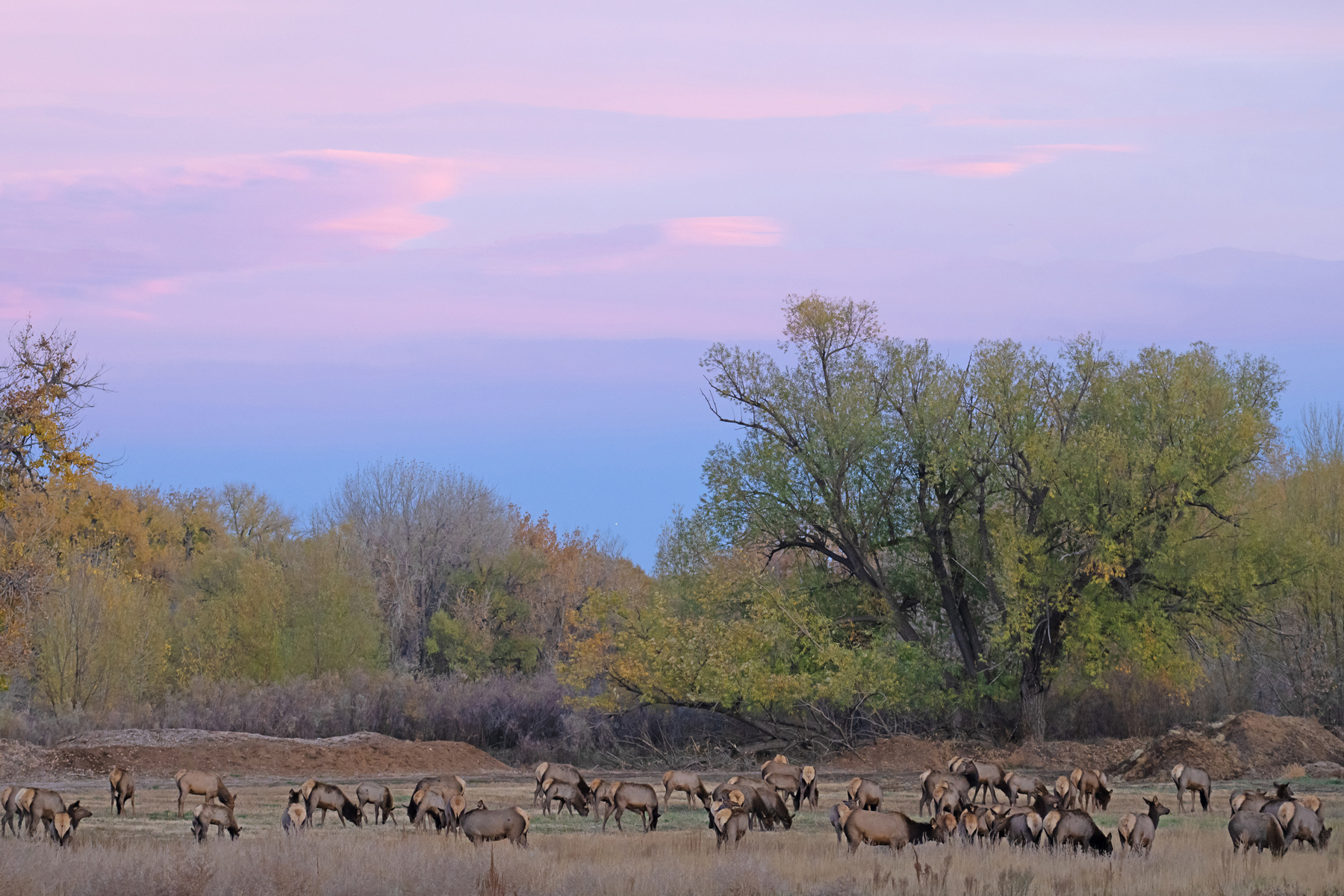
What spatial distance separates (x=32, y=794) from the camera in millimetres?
19609

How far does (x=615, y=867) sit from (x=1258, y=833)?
930cm

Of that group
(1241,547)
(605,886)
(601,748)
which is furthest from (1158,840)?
(601,748)

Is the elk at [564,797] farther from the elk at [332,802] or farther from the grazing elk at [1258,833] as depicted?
the grazing elk at [1258,833]

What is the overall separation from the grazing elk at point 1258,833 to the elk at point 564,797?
448 inches

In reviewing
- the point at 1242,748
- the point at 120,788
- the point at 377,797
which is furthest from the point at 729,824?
the point at 1242,748

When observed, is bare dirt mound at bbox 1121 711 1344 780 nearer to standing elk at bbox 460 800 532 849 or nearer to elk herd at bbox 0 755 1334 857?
elk herd at bbox 0 755 1334 857

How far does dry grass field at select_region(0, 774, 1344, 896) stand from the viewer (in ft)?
47.3

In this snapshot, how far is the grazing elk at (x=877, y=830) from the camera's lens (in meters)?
18.2

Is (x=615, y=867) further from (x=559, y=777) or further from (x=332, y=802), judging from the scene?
(x=559, y=777)

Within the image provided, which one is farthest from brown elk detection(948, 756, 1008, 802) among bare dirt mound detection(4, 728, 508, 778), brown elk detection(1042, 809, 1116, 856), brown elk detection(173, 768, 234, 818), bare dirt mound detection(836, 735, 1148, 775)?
bare dirt mound detection(4, 728, 508, 778)

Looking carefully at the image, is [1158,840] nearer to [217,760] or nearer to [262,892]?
[262,892]

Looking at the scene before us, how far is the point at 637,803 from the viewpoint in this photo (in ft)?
70.0

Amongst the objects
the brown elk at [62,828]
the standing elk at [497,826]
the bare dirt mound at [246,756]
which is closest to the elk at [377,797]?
the standing elk at [497,826]

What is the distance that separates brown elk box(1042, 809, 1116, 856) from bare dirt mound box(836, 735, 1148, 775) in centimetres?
1726
